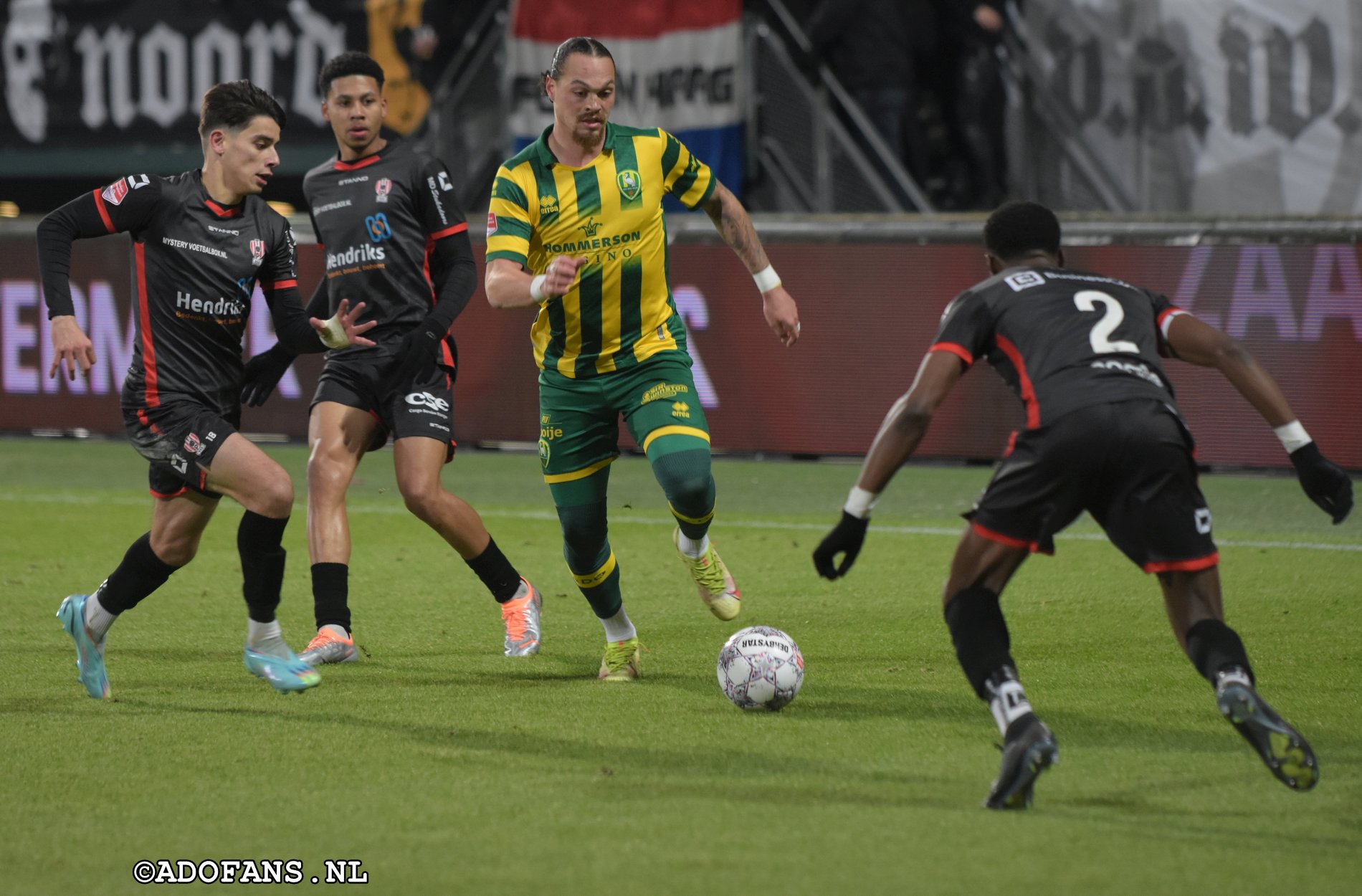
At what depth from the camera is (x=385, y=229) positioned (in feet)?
23.9

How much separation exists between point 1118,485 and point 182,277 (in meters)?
3.34

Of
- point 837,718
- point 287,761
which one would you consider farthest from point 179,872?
point 837,718

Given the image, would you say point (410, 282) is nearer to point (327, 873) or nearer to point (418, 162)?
point (418, 162)

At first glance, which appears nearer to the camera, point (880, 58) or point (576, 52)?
point (576, 52)

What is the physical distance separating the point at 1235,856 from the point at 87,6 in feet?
54.8

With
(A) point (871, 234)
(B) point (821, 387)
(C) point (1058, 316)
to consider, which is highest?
(C) point (1058, 316)

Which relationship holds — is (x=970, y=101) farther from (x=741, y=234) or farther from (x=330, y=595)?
(x=330, y=595)

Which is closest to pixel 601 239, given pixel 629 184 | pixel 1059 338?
pixel 629 184

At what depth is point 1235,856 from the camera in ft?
13.9

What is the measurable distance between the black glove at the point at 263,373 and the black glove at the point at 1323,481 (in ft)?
11.8

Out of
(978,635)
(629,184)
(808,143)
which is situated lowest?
(808,143)

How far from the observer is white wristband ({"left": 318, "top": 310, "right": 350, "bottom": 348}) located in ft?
21.9

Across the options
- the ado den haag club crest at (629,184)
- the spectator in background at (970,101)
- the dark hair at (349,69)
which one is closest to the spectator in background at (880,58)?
the spectator in background at (970,101)

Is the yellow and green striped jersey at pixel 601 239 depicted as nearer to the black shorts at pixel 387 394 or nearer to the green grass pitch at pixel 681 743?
the black shorts at pixel 387 394
